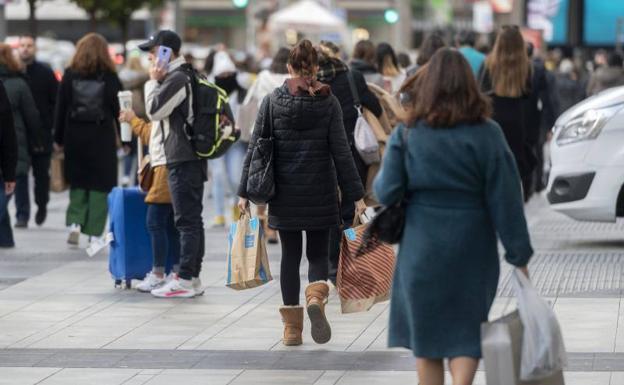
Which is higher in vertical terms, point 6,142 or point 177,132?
point 177,132

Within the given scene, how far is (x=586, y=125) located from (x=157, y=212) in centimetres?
408

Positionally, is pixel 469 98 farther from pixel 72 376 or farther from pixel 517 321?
pixel 72 376

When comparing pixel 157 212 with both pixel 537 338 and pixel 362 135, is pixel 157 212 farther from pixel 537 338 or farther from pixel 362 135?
pixel 537 338

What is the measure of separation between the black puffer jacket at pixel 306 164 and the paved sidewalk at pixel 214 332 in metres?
0.73

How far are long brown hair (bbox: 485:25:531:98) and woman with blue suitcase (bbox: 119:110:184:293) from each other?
3.71 meters

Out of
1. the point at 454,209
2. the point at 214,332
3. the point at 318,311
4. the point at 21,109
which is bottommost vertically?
the point at 214,332

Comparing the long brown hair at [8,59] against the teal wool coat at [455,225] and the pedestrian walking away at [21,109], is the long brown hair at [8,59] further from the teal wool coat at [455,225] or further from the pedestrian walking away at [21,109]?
the teal wool coat at [455,225]

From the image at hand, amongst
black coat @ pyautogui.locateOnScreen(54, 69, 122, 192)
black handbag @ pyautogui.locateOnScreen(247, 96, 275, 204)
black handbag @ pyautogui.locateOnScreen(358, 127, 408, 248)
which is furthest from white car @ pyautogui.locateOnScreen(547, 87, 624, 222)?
black handbag @ pyautogui.locateOnScreen(358, 127, 408, 248)

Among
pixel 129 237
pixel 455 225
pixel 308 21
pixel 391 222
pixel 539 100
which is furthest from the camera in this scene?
pixel 308 21

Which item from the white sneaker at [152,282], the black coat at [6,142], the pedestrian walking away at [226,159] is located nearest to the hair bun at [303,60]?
the white sneaker at [152,282]

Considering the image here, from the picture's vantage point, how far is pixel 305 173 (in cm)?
925

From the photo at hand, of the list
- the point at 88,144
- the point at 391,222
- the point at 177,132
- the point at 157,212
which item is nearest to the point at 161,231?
the point at 157,212

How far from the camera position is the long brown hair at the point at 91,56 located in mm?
13602

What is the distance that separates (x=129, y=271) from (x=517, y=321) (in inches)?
228
